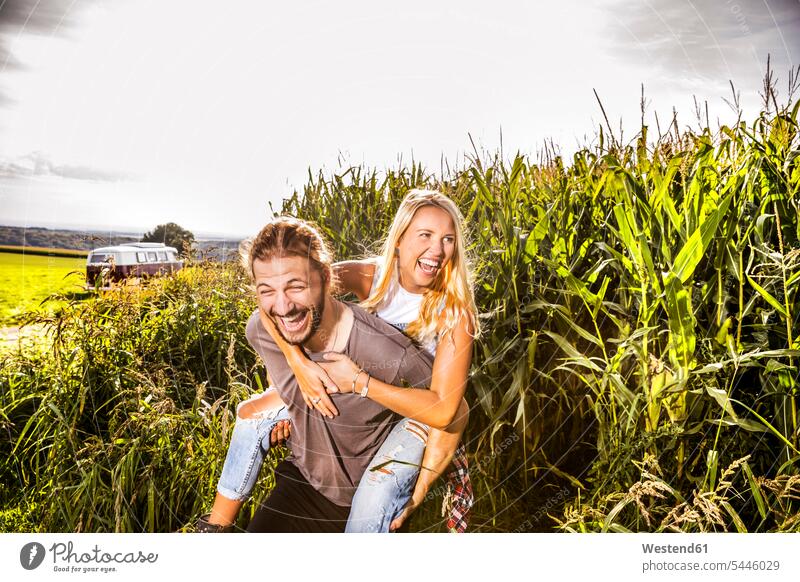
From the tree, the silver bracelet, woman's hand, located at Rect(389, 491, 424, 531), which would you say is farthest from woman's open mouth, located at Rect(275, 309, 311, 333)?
woman's hand, located at Rect(389, 491, 424, 531)

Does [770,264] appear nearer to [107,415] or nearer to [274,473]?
[274,473]

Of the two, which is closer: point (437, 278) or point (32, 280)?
point (437, 278)

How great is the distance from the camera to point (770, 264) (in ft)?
5.64

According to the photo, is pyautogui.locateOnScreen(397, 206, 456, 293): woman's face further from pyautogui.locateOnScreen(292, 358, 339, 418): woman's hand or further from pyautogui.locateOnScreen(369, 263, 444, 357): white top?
pyautogui.locateOnScreen(292, 358, 339, 418): woman's hand

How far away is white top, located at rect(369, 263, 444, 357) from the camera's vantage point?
1671 mm

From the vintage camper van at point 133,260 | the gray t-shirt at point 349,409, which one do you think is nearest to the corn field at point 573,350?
the vintage camper van at point 133,260

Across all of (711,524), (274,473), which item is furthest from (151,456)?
(711,524)

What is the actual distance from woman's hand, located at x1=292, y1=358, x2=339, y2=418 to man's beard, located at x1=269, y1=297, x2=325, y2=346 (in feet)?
0.18

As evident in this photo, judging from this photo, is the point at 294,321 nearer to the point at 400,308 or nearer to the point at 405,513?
the point at 400,308

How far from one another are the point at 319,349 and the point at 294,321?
98 mm

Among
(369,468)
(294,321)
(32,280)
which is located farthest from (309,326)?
(32,280)

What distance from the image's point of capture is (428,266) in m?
1.66

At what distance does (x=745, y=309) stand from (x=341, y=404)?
3.57 feet

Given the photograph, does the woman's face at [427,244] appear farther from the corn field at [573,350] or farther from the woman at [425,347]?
the corn field at [573,350]
